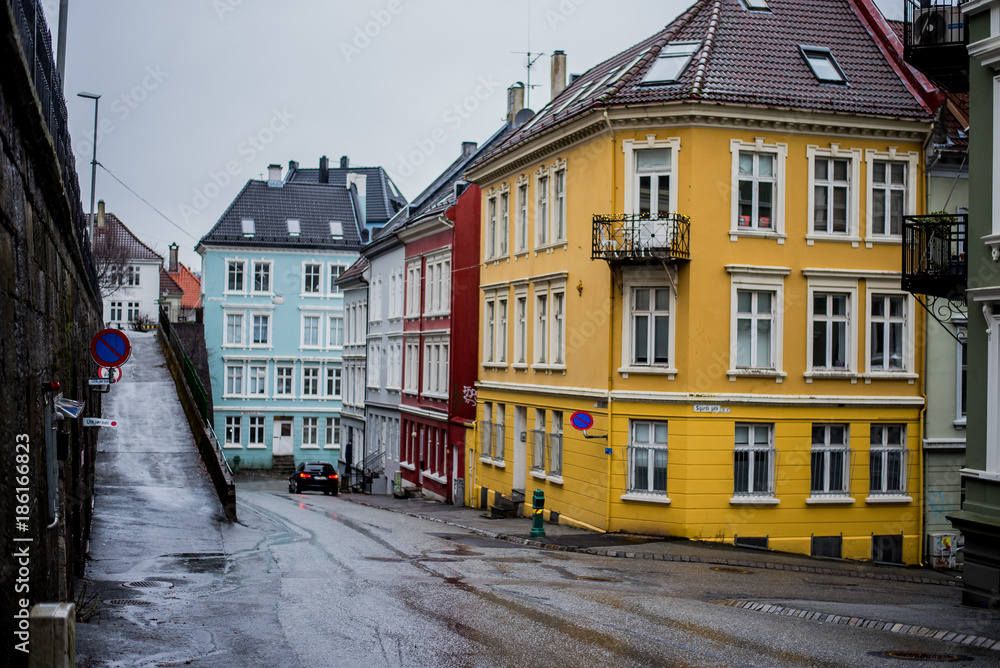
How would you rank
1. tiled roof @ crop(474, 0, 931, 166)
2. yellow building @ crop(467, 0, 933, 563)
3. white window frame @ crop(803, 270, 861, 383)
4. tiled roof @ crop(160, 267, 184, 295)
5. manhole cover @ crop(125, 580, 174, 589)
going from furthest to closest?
tiled roof @ crop(160, 267, 184, 295) → white window frame @ crop(803, 270, 861, 383) → tiled roof @ crop(474, 0, 931, 166) → yellow building @ crop(467, 0, 933, 563) → manhole cover @ crop(125, 580, 174, 589)

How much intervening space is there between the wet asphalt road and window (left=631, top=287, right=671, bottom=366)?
5.31 m

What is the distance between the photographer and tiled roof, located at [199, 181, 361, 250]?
67375mm

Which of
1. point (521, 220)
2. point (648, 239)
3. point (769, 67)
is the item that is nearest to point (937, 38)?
point (769, 67)

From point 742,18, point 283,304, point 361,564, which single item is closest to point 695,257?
point 742,18

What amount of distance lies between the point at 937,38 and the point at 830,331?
845 centimetres

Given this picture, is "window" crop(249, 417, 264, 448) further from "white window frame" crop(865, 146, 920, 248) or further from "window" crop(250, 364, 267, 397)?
"white window frame" crop(865, 146, 920, 248)

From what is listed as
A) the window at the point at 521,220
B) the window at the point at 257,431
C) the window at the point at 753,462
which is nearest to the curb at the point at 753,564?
the window at the point at 753,462

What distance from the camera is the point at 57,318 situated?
12.3m

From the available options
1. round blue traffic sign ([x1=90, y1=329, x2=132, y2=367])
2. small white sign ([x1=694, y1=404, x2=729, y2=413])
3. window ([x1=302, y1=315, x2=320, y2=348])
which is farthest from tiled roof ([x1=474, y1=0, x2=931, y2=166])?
window ([x1=302, y1=315, x2=320, y2=348])

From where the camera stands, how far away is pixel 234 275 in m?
67.4

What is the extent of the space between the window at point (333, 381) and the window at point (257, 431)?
4.48m

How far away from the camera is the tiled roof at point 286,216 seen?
67.4 metres

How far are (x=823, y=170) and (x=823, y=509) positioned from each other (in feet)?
25.5

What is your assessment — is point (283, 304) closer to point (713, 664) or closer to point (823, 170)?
point (823, 170)
